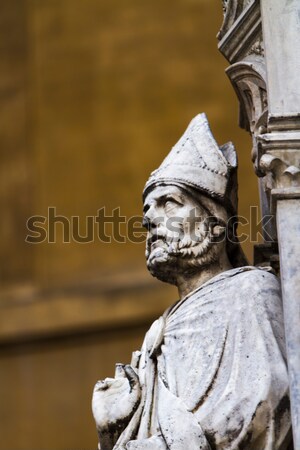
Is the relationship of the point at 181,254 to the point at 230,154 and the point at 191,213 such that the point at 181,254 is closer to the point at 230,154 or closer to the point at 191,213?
the point at 191,213

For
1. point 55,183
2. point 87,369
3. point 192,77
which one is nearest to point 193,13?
point 192,77

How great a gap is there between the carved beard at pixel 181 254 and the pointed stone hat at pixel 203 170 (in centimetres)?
11

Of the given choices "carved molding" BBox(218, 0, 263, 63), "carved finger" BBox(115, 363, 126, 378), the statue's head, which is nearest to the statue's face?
the statue's head

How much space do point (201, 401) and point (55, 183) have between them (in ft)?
16.1

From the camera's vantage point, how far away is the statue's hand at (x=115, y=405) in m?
4.89

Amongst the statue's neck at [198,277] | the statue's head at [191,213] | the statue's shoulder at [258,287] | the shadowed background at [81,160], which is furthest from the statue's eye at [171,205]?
the shadowed background at [81,160]

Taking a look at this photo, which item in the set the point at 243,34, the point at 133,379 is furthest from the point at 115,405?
the point at 243,34

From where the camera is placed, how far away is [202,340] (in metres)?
4.80

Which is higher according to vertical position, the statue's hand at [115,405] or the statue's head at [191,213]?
the statue's head at [191,213]

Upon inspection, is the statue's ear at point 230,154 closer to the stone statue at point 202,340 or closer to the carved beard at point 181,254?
the stone statue at point 202,340

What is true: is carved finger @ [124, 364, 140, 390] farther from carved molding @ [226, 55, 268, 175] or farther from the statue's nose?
carved molding @ [226, 55, 268, 175]

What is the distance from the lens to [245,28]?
514 centimetres

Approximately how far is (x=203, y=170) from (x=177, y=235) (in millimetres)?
188

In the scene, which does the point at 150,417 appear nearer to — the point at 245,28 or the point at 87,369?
the point at 245,28
